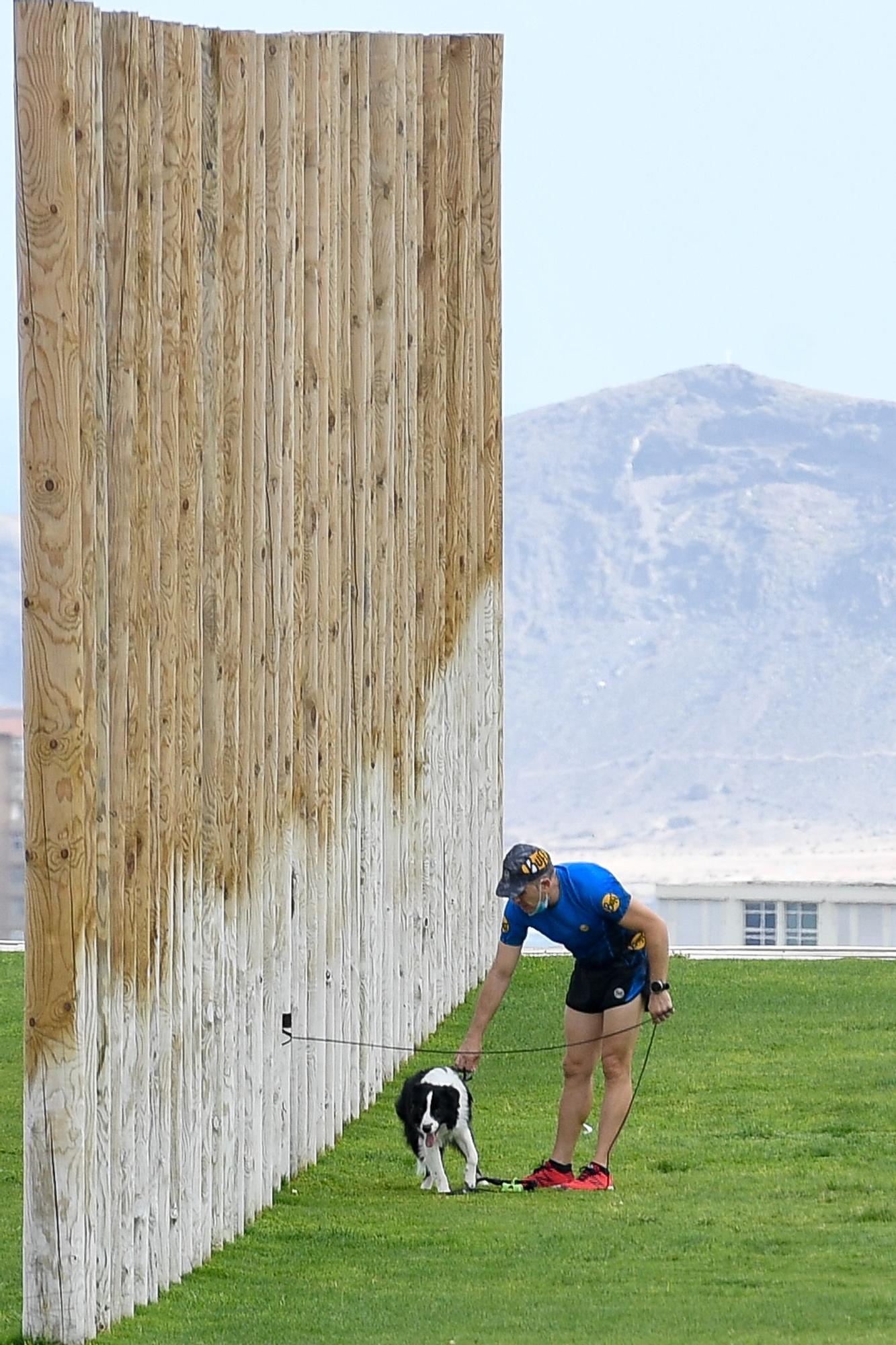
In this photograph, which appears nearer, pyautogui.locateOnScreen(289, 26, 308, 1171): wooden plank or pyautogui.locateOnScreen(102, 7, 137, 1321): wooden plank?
pyautogui.locateOnScreen(102, 7, 137, 1321): wooden plank

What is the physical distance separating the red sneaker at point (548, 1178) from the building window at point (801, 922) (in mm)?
17940

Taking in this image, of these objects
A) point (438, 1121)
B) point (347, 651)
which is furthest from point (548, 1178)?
point (347, 651)

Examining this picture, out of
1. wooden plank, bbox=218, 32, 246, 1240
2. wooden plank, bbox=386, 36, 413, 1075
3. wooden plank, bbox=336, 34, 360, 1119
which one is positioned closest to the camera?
wooden plank, bbox=218, 32, 246, 1240

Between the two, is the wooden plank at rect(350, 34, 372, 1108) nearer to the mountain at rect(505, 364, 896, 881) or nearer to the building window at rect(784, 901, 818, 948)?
the building window at rect(784, 901, 818, 948)

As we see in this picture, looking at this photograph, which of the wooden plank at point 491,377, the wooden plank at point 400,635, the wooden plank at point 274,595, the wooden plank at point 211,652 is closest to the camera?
the wooden plank at point 211,652

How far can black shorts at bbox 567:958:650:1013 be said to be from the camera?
25.8 ft

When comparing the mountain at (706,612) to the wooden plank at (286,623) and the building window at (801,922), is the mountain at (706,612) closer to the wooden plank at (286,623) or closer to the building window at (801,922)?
the building window at (801,922)

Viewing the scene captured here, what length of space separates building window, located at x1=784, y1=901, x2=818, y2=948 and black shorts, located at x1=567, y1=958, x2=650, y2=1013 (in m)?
17.9

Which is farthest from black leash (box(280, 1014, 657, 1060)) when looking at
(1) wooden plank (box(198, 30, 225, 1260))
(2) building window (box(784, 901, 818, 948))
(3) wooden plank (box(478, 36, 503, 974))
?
(2) building window (box(784, 901, 818, 948))

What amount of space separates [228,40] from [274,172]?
77 cm

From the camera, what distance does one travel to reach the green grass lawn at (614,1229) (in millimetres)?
5867

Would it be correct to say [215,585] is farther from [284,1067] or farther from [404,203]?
[404,203]

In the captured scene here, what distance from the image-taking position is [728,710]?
11881cm

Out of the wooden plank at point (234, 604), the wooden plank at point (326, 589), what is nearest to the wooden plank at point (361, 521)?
the wooden plank at point (326, 589)
